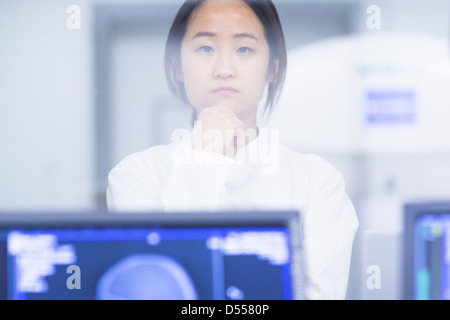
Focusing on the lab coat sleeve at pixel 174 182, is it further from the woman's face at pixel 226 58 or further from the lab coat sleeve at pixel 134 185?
the woman's face at pixel 226 58

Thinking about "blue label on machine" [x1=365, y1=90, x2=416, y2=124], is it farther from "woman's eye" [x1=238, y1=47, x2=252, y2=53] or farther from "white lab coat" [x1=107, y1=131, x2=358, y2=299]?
"woman's eye" [x1=238, y1=47, x2=252, y2=53]

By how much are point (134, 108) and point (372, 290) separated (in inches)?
Result: 33.2

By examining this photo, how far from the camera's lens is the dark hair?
160 cm

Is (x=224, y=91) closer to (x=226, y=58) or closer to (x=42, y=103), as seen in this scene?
(x=226, y=58)

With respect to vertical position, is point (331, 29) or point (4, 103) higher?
point (331, 29)

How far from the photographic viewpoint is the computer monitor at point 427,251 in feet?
2.61

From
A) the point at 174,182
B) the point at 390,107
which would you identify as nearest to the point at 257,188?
the point at 174,182

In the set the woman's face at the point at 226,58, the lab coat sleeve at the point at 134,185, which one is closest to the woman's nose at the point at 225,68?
the woman's face at the point at 226,58

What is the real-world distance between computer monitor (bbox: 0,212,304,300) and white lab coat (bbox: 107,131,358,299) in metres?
0.56

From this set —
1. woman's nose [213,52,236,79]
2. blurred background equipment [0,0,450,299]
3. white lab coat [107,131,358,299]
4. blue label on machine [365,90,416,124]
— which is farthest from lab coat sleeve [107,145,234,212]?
blue label on machine [365,90,416,124]

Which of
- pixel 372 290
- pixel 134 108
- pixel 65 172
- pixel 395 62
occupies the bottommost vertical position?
pixel 372 290

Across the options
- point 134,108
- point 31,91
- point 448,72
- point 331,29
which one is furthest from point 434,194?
point 31,91
